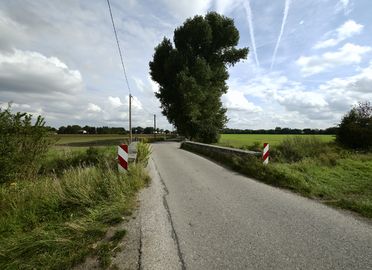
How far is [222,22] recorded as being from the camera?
3822 cm

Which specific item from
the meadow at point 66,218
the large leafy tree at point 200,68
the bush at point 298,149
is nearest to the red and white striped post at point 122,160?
the meadow at point 66,218

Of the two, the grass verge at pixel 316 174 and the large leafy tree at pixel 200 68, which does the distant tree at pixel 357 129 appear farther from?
the large leafy tree at pixel 200 68

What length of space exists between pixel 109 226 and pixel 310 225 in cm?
352

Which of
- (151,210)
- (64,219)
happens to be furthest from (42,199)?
(151,210)

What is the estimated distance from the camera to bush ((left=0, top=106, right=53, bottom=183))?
33.3ft

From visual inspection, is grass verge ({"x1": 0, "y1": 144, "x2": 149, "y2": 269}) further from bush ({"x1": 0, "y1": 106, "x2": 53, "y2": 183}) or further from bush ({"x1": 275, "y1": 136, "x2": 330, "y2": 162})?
bush ({"x1": 275, "y1": 136, "x2": 330, "y2": 162})

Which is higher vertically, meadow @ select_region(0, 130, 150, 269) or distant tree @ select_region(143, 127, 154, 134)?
distant tree @ select_region(143, 127, 154, 134)

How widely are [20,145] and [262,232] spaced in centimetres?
1051

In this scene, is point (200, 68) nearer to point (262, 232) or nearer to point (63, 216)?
point (63, 216)

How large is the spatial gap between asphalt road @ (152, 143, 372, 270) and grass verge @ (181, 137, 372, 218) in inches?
26.4

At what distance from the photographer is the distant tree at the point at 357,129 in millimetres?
20047

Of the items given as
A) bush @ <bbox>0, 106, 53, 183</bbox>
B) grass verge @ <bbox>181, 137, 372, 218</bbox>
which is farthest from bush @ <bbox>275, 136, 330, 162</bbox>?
bush @ <bbox>0, 106, 53, 183</bbox>

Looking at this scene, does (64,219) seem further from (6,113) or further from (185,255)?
(6,113)

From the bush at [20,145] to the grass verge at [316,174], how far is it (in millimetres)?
8697
